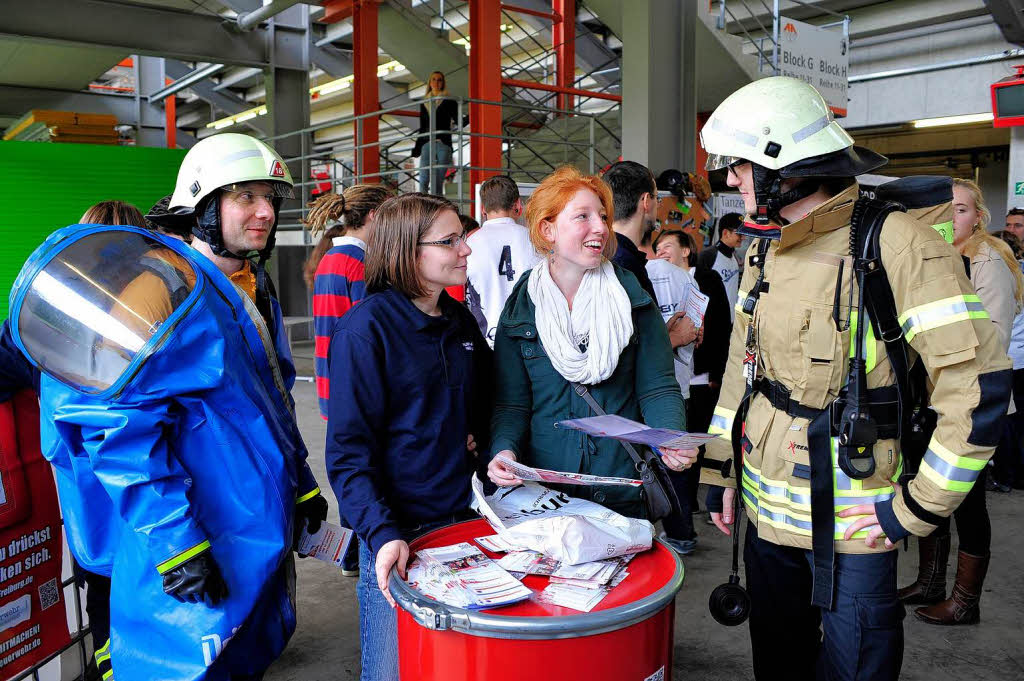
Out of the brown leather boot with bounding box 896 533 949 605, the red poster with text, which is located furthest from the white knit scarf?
the brown leather boot with bounding box 896 533 949 605

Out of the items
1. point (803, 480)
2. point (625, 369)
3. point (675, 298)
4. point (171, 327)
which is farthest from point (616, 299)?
point (675, 298)

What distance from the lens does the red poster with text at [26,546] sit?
2064 millimetres

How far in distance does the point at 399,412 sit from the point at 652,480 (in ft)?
2.20

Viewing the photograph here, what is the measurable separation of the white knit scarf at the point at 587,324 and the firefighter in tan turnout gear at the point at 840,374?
36 cm

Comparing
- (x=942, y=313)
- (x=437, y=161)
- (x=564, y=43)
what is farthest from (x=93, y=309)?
(x=564, y=43)

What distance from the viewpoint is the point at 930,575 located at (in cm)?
346

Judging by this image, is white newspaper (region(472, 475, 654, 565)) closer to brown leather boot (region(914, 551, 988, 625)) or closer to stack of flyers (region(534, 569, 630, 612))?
stack of flyers (region(534, 569, 630, 612))

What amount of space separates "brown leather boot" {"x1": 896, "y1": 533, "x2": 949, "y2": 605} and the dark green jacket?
201cm

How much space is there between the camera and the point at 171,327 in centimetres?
158

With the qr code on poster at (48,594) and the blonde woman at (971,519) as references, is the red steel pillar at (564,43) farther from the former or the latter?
the qr code on poster at (48,594)

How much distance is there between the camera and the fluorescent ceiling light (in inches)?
379

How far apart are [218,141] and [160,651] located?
1.41 m

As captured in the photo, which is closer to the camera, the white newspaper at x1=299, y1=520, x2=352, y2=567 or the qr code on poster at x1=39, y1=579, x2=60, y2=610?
the white newspaper at x1=299, y1=520, x2=352, y2=567

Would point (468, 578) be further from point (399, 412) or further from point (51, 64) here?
point (51, 64)
